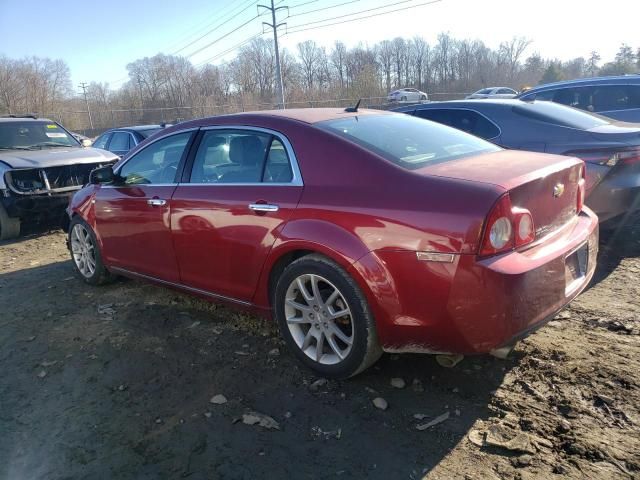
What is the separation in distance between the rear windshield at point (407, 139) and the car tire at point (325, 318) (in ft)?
2.51

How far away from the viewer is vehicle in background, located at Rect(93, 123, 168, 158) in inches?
376

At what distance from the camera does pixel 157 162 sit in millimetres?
4203

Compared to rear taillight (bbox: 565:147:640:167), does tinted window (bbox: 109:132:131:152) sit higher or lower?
higher

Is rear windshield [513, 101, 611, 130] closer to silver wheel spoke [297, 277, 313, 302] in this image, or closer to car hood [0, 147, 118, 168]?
silver wheel spoke [297, 277, 313, 302]

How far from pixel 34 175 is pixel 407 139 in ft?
21.2

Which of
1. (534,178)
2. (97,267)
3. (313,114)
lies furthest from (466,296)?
(97,267)

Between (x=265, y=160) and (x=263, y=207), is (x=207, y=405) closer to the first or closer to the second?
(x=263, y=207)

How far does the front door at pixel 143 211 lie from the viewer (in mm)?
3947

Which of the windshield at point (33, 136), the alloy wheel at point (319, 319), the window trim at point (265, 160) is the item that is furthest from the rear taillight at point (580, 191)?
the windshield at point (33, 136)

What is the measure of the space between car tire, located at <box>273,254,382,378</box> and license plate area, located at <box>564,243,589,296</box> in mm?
1127

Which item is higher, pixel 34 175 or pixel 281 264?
pixel 34 175

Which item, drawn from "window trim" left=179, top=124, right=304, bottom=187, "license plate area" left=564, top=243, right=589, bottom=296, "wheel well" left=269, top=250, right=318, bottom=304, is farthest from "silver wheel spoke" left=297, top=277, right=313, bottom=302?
"license plate area" left=564, top=243, right=589, bottom=296

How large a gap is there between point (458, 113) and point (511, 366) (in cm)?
362

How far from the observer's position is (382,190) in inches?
105
